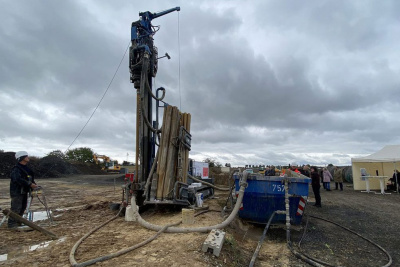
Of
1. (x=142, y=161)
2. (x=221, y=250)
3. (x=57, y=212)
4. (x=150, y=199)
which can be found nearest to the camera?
(x=221, y=250)

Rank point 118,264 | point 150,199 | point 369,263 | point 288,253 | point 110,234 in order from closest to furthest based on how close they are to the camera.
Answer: point 118,264
point 369,263
point 288,253
point 110,234
point 150,199

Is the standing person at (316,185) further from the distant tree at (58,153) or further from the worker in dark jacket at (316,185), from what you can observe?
the distant tree at (58,153)

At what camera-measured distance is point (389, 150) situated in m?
17.5

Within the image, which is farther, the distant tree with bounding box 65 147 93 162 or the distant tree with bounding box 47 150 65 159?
the distant tree with bounding box 65 147 93 162

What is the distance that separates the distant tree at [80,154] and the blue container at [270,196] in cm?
5957

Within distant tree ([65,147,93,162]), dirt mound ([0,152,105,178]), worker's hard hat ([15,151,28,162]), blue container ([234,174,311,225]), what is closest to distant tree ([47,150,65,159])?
distant tree ([65,147,93,162])

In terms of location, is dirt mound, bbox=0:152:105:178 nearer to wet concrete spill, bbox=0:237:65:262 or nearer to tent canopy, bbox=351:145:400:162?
wet concrete spill, bbox=0:237:65:262

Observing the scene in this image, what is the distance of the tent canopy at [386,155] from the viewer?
1617cm

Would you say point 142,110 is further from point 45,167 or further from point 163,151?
point 45,167

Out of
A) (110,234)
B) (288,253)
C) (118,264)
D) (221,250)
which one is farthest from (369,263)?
(110,234)

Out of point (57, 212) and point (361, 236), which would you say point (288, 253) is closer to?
point (361, 236)

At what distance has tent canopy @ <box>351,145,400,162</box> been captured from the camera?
53.1 ft

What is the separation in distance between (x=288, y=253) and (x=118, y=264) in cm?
344

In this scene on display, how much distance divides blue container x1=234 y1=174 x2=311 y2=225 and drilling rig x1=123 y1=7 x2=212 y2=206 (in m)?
1.93
